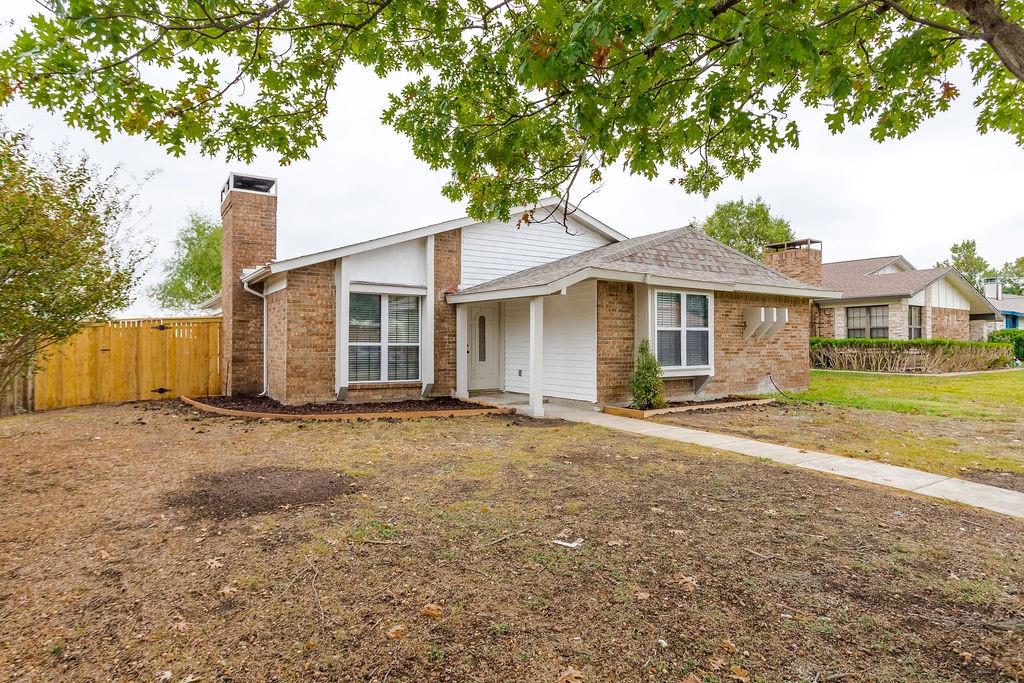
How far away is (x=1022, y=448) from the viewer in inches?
296

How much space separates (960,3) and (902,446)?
6.21m

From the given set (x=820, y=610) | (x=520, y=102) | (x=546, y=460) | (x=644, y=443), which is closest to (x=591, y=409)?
(x=644, y=443)

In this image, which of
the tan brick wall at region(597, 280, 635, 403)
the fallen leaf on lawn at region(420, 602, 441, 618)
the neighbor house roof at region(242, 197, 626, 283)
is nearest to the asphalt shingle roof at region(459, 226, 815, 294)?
the tan brick wall at region(597, 280, 635, 403)

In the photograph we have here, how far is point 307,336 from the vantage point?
438 inches

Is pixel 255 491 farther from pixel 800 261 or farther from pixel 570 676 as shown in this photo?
pixel 800 261

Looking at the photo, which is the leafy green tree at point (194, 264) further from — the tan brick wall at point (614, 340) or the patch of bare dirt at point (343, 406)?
the tan brick wall at point (614, 340)

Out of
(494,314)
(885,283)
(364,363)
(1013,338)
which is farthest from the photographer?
(1013,338)

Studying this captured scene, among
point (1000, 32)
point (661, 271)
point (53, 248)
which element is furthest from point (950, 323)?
point (53, 248)

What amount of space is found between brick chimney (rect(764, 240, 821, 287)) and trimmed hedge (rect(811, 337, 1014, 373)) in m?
6.30

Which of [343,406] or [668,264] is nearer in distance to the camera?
[343,406]

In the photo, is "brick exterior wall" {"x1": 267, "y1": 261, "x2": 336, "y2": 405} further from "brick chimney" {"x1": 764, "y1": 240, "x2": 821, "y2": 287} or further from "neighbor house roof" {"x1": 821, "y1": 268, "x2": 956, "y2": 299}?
"neighbor house roof" {"x1": 821, "y1": 268, "x2": 956, "y2": 299}

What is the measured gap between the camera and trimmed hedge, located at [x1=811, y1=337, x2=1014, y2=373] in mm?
19938

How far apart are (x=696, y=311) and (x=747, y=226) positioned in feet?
83.4

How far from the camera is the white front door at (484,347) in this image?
13406mm
